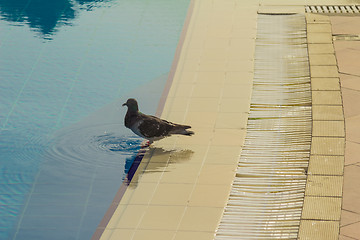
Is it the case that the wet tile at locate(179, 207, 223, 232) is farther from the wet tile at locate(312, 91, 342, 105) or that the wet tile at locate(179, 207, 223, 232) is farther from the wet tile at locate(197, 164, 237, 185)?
the wet tile at locate(312, 91, 342, 105)

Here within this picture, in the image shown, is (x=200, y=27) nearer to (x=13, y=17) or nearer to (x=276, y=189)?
(x=13, y=17)

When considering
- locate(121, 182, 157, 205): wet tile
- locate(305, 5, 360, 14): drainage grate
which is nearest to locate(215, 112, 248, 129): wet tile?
locate(121, 182, 157, 205): wet tile

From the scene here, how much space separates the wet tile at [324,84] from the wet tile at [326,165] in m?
2.16

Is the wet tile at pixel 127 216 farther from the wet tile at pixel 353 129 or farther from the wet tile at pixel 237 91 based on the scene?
the wet tile at pixel 237 91

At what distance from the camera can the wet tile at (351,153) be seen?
8.29m

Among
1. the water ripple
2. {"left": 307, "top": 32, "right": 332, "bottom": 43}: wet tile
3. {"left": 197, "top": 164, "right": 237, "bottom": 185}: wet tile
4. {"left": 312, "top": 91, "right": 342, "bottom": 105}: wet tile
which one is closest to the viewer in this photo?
{"left": 197, "top": 164, "right": 237, "bottom": 185}: wet tile

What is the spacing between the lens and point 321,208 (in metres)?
7.35

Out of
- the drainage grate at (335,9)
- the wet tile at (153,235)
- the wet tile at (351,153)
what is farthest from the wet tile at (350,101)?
the drainage grate at (335,9)

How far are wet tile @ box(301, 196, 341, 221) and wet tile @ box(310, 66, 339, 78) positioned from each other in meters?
3.70

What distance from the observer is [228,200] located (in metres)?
7.84

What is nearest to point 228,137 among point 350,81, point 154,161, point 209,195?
point 154,161

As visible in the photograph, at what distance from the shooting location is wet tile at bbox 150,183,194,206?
7.86 m

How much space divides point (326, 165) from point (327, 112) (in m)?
1.57

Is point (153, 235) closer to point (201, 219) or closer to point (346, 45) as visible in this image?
point (201, 219)
